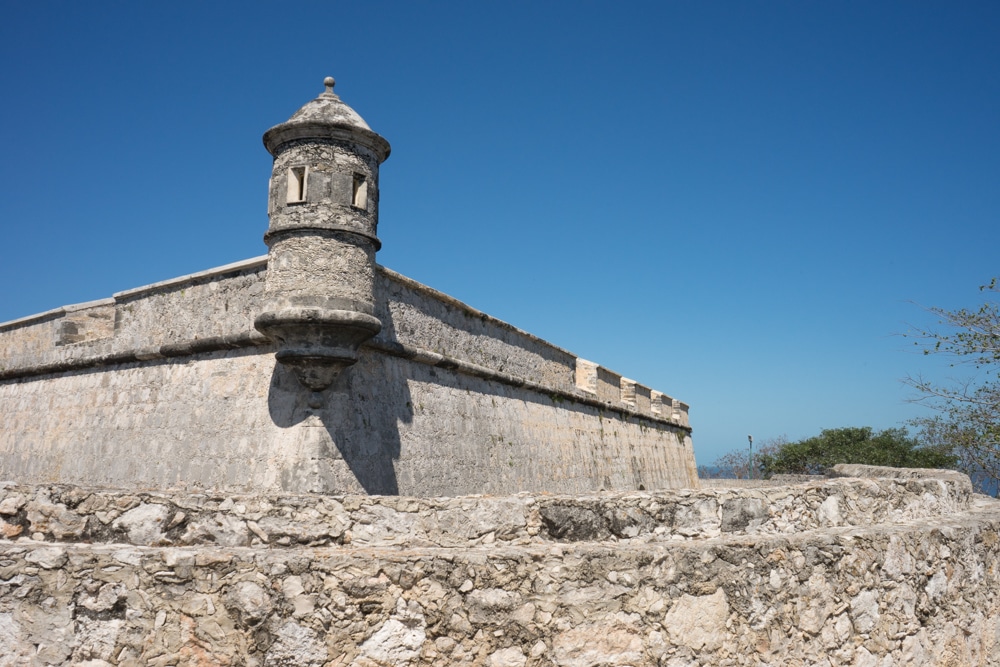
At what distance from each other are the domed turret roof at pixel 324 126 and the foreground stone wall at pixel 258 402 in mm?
1391

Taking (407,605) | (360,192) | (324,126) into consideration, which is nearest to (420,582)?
(407,605)

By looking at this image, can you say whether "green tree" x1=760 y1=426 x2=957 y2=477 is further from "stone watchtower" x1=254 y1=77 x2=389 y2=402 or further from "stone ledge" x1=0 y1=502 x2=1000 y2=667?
"stone ledge" x1=0 y1=502 x2=1000 y2=667

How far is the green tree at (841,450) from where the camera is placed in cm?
2731

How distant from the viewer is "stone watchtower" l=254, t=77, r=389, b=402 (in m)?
7.45

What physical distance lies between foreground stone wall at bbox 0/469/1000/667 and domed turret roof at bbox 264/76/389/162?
5298 millimetres

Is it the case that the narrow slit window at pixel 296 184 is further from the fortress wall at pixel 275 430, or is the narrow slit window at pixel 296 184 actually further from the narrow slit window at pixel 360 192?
the fortress wall at pixel 275 430

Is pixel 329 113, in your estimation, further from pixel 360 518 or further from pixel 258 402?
pixel 360 518

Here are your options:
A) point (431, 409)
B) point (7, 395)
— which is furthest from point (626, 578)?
point (7, 395)

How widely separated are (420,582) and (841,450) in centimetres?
2941

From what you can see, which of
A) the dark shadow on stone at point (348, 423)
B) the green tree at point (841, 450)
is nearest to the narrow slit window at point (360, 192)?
the dark shadow on stone at point (348, 423)

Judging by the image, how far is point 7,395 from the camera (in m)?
12.4

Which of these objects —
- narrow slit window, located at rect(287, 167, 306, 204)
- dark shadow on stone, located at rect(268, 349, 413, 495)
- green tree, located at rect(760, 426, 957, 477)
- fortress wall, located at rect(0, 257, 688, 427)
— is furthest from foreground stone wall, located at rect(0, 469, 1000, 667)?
green tree, located at rect(760, 426, 957, 477)

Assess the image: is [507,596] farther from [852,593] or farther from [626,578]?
[852,593]

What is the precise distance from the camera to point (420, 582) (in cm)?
296
